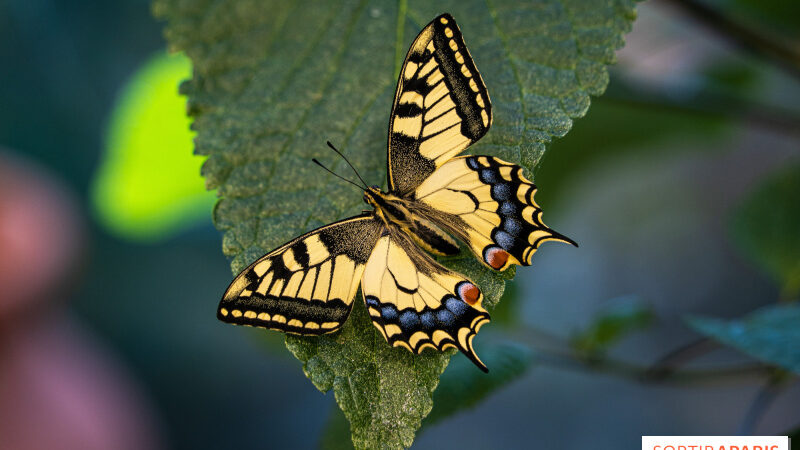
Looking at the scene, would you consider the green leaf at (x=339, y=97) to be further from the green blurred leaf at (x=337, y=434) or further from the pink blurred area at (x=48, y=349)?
the pink blurred area at (x=48, y=349)

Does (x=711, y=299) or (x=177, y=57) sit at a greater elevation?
(x=177, y=57)

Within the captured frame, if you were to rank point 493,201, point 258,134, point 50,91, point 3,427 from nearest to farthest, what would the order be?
point 258,134 < point 493,201 < point 3,427 < point 50,91

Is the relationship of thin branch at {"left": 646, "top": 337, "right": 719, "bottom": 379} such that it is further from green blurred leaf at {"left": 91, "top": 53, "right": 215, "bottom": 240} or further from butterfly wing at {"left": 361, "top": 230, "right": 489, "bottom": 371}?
green blurred leaf at {"left": 91, "top": 53, "right": 215, "bottom": 240}

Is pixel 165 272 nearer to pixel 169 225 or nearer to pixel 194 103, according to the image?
pixel 169 225

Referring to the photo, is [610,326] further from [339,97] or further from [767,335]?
[339,97]

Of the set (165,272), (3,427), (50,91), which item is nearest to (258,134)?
(3,427)

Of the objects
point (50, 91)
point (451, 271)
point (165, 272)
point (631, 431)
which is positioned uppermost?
point (50, 91)

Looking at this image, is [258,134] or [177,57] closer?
[258,134]

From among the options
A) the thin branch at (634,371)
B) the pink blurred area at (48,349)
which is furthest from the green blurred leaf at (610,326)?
the pink blurred area at (48,349)
